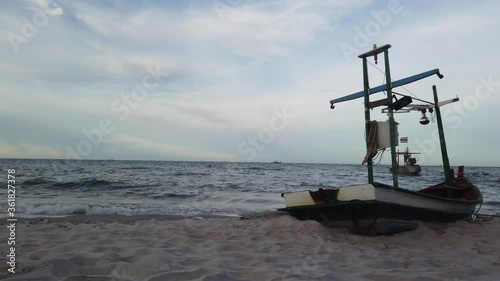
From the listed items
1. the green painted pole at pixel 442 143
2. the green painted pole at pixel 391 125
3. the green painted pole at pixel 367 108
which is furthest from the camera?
the green painted pole at pixel 442 143

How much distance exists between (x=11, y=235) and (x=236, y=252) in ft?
12.3

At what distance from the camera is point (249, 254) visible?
4.74 m

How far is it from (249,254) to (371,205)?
3.18m

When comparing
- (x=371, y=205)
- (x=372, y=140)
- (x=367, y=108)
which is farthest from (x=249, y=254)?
(x=367, y=108)

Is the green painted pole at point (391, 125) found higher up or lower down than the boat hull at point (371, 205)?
higher up

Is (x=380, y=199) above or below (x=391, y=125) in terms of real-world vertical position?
below

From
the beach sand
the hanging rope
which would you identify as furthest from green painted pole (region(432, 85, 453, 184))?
the beach sand

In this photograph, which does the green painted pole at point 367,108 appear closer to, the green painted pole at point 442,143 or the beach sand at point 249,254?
the beach sand at point 249,254

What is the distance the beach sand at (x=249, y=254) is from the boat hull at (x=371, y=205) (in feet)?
1.38

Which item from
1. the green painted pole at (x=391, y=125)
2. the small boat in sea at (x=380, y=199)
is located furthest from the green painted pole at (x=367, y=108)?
the green painted pole at (x=391, y=125)

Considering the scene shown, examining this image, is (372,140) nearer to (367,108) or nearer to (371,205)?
(367,108)

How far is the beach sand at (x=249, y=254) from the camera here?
370 cm

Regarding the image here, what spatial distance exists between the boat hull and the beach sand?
420mm

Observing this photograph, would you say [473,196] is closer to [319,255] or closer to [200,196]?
[319,255]
